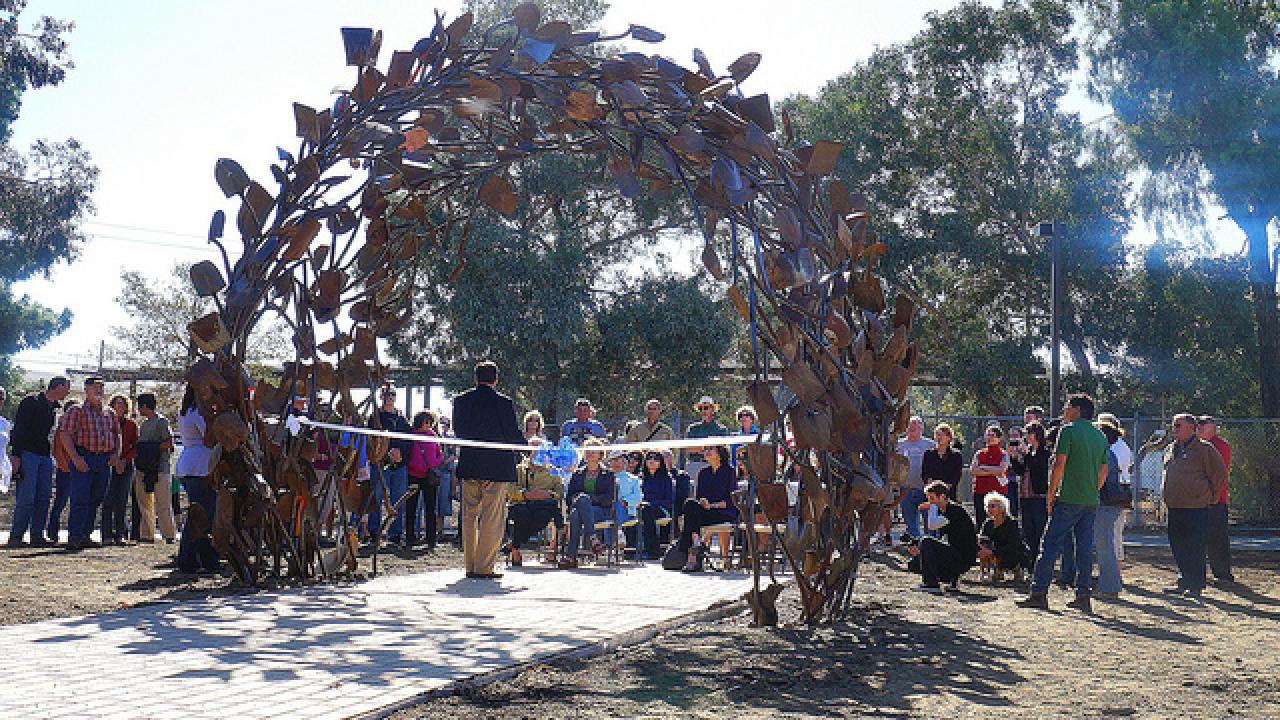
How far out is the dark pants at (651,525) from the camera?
13.8 metres

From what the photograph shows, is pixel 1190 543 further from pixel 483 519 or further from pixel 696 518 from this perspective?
pixel 483 519

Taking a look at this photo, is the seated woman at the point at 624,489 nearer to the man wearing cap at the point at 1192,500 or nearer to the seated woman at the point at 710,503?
the seated woman at the point at 710,503

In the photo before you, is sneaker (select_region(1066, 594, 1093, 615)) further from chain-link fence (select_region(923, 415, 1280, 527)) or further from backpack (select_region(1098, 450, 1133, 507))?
chain-link fence (select_region(923, 415, 1280, 527))

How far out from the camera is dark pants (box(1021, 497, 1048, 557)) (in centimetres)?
1293

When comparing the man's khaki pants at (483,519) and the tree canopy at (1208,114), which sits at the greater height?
the tree canopy at (1208,114)

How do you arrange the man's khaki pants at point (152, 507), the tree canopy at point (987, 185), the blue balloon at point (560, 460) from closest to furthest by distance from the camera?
the blue balloon at point (560, 460) < the man's khaki pants at point (152, 507) < the tree canopy at point (987, 185)

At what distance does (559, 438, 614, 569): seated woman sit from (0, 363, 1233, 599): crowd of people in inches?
0.6

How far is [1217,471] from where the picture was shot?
492 inches

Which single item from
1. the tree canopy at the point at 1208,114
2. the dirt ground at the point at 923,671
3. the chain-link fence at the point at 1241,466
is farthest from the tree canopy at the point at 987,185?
the dirt ground at the point at 923,671

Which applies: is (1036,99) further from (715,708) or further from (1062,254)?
(715,708)

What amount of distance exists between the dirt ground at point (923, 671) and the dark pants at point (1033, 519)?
101 inches

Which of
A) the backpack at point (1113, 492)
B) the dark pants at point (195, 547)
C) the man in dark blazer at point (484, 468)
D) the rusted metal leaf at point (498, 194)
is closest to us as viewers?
the dark pants at point (195, 547)

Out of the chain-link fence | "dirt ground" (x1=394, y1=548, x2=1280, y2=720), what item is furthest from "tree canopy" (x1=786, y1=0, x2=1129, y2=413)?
"dirt ground" (x1=394, y1=548, x2=1280, y2=720)

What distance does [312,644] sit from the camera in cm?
718
